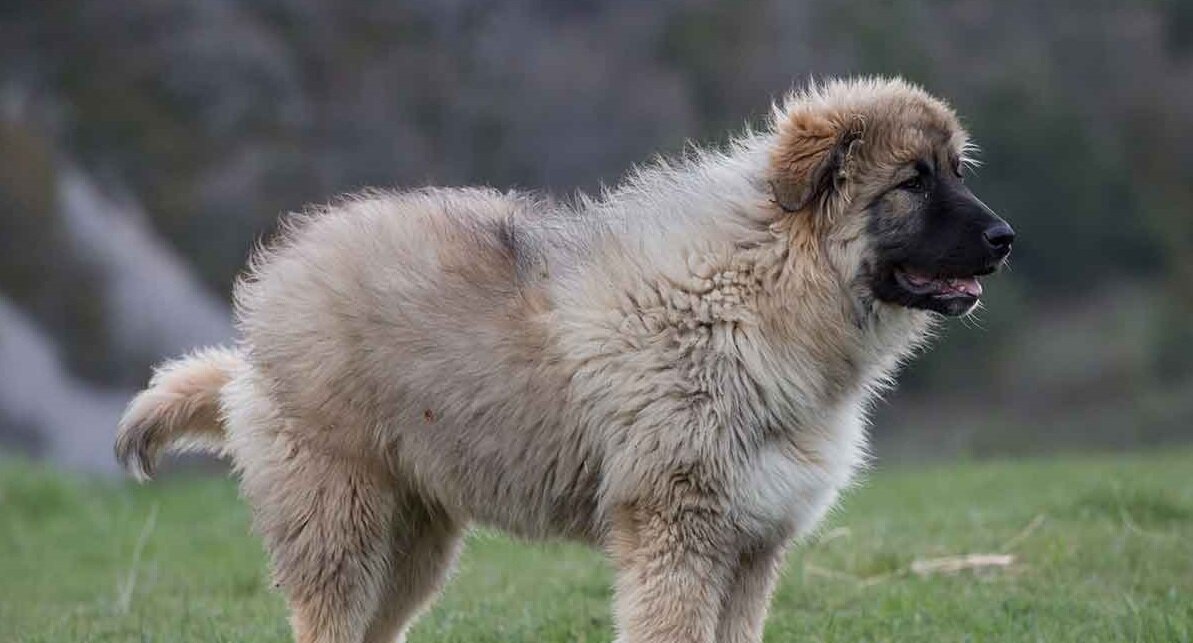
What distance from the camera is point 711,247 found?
575 centimetres

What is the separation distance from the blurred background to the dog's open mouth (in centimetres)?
1453

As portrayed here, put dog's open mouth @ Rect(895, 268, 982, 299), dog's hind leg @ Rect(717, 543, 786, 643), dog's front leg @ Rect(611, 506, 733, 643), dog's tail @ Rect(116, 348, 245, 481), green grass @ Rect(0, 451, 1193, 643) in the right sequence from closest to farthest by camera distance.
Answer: dog's front leg @ Rect(611, 506, 733, 643), dog's open mouth @ Rect(895, 268, 982, 299), dog's hind leg @ Rect(717, 543, 786, 643), dog's tail @ Rect(116, 348, 245, 481), green grass @ Rect(0, 451, 1193, 643)

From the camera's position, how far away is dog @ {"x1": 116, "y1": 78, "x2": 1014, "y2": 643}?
559 cm

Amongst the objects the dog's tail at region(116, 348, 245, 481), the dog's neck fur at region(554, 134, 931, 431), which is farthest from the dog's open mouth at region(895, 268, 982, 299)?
the dog's tail at region(116, 348, 245, 481)

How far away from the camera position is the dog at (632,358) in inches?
220

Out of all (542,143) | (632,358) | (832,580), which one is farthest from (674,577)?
(542,143)

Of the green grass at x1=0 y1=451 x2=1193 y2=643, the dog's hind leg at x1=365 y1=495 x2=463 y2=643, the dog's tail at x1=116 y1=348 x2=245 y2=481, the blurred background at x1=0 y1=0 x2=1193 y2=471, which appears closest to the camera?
the dog's hind leg at x1=365 y1=495 x2=463 y2=643

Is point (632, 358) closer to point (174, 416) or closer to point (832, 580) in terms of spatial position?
point (174, 416)

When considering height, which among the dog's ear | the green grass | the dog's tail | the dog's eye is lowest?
the green grass

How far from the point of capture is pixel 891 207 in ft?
18.7

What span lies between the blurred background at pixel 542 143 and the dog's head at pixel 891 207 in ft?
47.5

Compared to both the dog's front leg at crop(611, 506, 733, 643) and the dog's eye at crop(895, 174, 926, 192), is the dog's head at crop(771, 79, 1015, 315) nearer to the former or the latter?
the dog's eye at crop(895, 174, 926, 192)

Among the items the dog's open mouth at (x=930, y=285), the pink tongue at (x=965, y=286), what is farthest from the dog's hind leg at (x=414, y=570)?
the pink tongue at (x=965, y=286)

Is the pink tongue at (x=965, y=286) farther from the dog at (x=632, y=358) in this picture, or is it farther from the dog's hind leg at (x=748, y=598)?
the dog's hind leg at (x=748, y=598)
